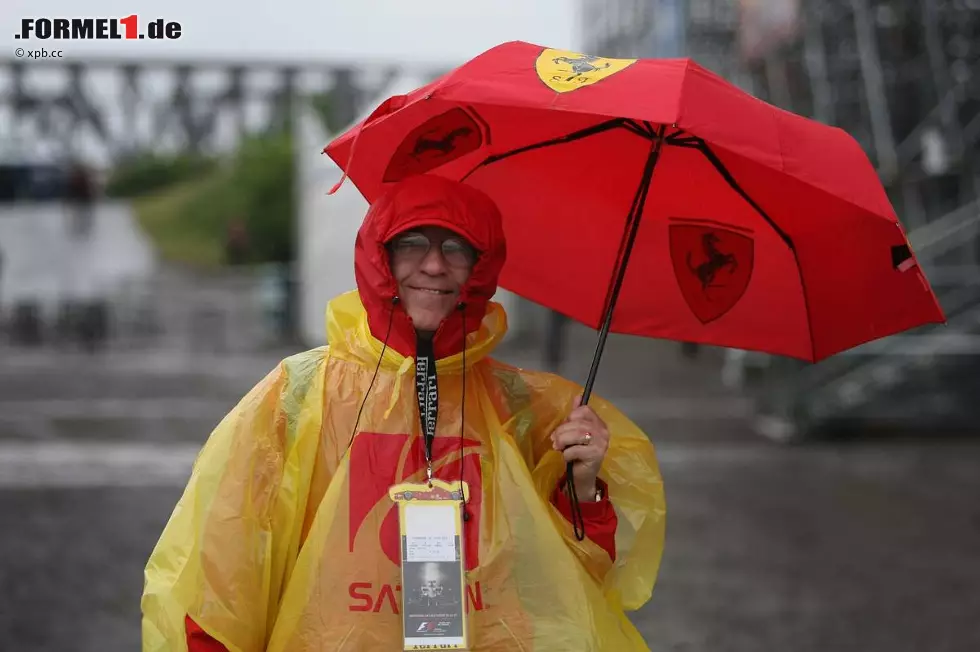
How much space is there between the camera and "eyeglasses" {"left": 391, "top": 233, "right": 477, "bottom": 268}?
2391mm

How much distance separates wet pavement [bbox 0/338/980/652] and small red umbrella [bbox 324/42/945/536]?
2756 millimetres

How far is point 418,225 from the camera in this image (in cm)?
233

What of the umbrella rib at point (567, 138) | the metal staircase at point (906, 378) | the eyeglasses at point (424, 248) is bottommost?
the metal staircase at point (906, 378)

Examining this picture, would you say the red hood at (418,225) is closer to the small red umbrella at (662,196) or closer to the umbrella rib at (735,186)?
the small red umbrella at (662,196)

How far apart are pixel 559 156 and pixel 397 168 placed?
48 cm

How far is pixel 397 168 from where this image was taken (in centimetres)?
256

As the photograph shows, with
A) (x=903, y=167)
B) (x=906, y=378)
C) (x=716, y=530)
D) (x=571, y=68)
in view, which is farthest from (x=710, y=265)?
(x=903, y=167)

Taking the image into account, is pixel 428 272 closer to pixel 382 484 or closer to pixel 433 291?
pixel 433 291

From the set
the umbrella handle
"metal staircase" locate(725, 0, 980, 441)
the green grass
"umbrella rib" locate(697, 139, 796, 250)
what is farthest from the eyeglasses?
the green grass

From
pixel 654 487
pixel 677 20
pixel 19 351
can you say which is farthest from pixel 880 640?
pixel 19 351

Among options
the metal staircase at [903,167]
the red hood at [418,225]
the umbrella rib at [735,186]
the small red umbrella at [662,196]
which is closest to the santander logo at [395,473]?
the red hood at [418,225]

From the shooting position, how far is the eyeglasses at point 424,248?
94.1 inches

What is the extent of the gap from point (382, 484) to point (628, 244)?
0.81m

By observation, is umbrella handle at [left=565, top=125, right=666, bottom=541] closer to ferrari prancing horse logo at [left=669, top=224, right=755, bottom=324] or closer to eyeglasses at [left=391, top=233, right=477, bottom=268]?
ferrari prancing horse logo at [left=669, top=224, right=755, bottom=324]
